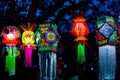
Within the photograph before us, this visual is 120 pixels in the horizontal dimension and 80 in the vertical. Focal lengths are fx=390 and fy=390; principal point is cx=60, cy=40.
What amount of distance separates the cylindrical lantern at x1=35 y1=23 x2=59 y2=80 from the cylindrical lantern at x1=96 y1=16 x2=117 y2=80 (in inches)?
36.6

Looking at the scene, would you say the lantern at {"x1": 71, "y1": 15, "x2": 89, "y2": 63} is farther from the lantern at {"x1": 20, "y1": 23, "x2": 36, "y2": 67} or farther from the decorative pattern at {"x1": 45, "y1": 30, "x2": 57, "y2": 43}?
the lantern at {"x1": 20, "y1": 23, "x2": 36, "y2": 67}

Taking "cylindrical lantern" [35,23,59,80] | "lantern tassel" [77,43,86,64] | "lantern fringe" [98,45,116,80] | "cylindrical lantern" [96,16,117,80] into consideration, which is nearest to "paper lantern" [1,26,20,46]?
"cylindrical lantern" [35,23,59,80]

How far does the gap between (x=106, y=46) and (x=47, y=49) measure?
1.23m

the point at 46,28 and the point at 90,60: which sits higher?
the point at 46,28

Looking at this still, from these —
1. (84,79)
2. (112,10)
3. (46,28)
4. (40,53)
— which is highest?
(112,10)

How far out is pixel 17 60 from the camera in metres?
9.18

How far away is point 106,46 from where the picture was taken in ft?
24.5

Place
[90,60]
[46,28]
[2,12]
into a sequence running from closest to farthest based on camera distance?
[46,28], [90,60], [2,12]

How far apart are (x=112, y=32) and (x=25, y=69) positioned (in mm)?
2893

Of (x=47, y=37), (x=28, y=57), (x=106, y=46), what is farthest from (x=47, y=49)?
(x=106, y=46)

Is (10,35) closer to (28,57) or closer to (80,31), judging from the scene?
(28,57)

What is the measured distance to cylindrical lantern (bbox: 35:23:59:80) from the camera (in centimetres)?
781

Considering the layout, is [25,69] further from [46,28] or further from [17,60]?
[46,28]

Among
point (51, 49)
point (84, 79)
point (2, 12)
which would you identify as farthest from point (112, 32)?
point (2, 12)
